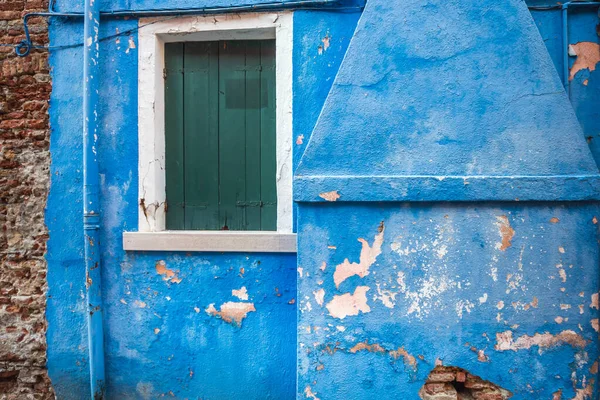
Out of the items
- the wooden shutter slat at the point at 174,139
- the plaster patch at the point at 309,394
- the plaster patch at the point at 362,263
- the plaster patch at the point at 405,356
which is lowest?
the plaster patch at the point at 309,394

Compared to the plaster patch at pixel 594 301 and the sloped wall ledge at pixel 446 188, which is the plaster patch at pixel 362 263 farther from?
the plaster patch at pixel 594 301

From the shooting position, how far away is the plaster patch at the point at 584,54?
9.86 feet

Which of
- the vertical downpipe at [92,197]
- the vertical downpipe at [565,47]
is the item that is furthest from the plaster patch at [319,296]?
the vertical downpipe at [565,47]

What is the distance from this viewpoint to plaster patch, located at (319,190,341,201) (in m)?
2.55

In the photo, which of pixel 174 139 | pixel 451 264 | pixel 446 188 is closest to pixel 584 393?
pixel 451 264

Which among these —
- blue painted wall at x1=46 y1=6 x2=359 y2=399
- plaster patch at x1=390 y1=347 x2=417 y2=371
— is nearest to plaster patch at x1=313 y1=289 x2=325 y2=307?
plaster patch at x1=390 y1=347 x2=417 y2=371

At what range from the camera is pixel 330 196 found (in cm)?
255

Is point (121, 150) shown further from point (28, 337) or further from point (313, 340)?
point (313, 340)

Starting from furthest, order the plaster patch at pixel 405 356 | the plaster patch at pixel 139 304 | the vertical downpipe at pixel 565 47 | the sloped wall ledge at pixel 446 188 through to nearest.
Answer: the plaster patch at pixel 139 304 < the vertical downpipe at pixel 565 47 < the plaster patch at pixel 405 356 < the sloped wall ledge at pixel 446 188

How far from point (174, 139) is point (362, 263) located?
1.88 metres

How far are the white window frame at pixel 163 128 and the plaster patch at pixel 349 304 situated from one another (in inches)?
27.2

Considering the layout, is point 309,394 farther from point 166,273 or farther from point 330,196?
point 166,273

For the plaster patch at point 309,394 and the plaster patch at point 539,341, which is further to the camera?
the plaster patch at point 309,394

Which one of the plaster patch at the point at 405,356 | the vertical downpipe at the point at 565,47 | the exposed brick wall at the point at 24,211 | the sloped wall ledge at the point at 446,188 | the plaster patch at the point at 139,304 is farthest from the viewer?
the exposed brick wall at the point at 24,211
